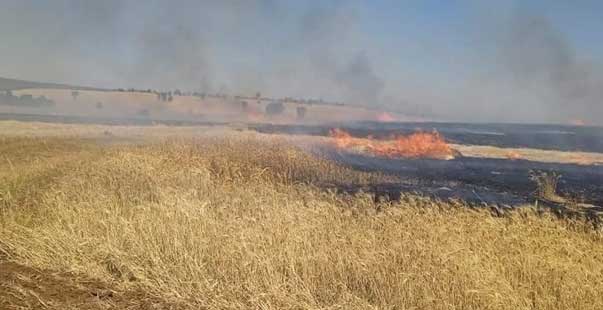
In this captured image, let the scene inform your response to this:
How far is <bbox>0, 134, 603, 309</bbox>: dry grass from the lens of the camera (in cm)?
727

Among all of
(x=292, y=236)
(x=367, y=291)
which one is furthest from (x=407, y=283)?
(x=292, y=236)

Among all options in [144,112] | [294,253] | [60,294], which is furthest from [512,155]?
[144,112]

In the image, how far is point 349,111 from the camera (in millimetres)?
165250

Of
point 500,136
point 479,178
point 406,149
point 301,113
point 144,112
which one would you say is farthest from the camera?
point 301,113

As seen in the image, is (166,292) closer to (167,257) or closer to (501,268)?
(167,257)

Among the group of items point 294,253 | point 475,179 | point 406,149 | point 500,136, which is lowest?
point 475,179

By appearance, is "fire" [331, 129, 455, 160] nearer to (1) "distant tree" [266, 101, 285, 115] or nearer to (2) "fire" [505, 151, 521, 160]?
(2) "fire" [505, 151, 521, 160]

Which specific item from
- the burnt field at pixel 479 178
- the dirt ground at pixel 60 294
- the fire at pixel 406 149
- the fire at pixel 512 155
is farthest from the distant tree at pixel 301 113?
the dirt ground at pixel 60 294

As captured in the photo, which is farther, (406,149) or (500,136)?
(500,136)

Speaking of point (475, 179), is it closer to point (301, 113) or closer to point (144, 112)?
point (144, 112)

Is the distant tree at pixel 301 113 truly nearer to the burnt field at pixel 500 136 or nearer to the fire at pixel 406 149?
the burnt field at pixel 500 136

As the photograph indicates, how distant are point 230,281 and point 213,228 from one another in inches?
81.1

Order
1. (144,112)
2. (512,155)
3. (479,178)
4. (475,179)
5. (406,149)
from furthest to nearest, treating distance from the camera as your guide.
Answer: (144,112) → (512,155) → (406,149) → (479,178) → (475,179)

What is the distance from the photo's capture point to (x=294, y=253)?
334 inches
